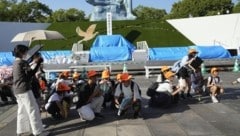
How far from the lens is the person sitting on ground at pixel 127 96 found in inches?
329

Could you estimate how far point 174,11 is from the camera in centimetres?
7975

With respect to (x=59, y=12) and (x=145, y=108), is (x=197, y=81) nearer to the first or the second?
(x=145, y=108)

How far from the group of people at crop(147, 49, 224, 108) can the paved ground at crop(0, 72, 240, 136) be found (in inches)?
10.3

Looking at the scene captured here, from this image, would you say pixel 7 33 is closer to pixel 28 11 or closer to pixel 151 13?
pixel 28 11

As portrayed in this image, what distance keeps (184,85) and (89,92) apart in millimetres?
3002

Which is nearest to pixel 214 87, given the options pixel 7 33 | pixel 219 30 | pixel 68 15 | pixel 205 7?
pixel 219 30

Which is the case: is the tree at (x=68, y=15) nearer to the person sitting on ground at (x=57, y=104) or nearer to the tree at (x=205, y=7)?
the tree at (x=205, y=7)

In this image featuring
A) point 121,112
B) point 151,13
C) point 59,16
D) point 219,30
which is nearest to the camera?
point 121,112

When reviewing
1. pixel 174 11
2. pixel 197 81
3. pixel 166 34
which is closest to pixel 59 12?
pixel 174 11

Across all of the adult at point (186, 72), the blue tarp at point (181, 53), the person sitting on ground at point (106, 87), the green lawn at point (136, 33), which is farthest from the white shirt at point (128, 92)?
the green lawn at point (136, 33)

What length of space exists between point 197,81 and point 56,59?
12969 millimetres

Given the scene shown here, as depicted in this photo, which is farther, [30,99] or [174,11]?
[174,11]

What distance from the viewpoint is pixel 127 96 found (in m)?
8.45

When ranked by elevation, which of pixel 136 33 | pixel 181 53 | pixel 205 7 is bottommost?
pixel 181 53
